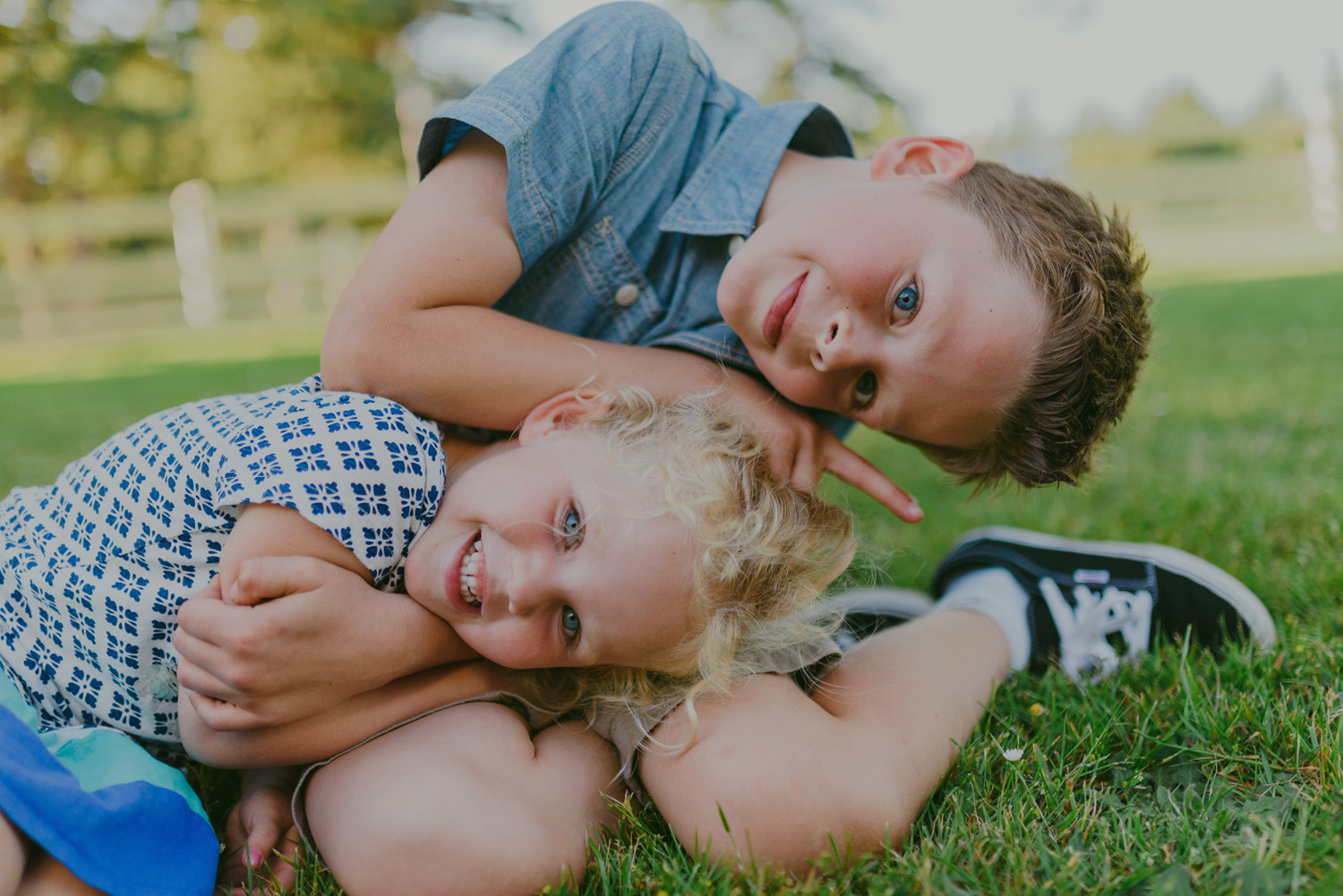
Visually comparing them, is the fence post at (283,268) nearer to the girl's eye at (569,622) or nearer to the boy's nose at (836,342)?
the boy's nose at (836,342)

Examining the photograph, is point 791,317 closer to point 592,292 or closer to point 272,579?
point 592,292

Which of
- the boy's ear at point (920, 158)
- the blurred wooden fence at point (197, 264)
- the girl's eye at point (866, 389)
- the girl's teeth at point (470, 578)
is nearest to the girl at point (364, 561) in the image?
the girl's teeth at point (470, 578)

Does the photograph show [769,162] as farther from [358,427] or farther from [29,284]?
[29,284]

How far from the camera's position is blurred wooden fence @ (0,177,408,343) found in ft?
Answer: 58.1

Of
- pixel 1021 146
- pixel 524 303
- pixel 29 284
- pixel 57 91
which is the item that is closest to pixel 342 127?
pixel 57 91

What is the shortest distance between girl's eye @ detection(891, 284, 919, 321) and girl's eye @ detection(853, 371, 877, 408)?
0.15 m

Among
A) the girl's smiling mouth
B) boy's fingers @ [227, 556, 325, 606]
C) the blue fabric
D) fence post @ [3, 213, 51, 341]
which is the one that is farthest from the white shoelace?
fence post @ [3, 213, 51, 341]

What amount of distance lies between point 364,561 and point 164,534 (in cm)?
36

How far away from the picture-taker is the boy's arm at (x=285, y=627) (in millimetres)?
1504

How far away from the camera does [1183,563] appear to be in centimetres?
224

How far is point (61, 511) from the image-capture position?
185 cm

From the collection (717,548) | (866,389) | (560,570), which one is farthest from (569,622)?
(866,389)

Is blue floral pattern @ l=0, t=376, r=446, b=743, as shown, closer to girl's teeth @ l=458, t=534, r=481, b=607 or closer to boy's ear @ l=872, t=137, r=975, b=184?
girl's teeth @ l=458, t=534, r=481, b=607

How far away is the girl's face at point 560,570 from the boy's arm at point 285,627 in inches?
4.3
